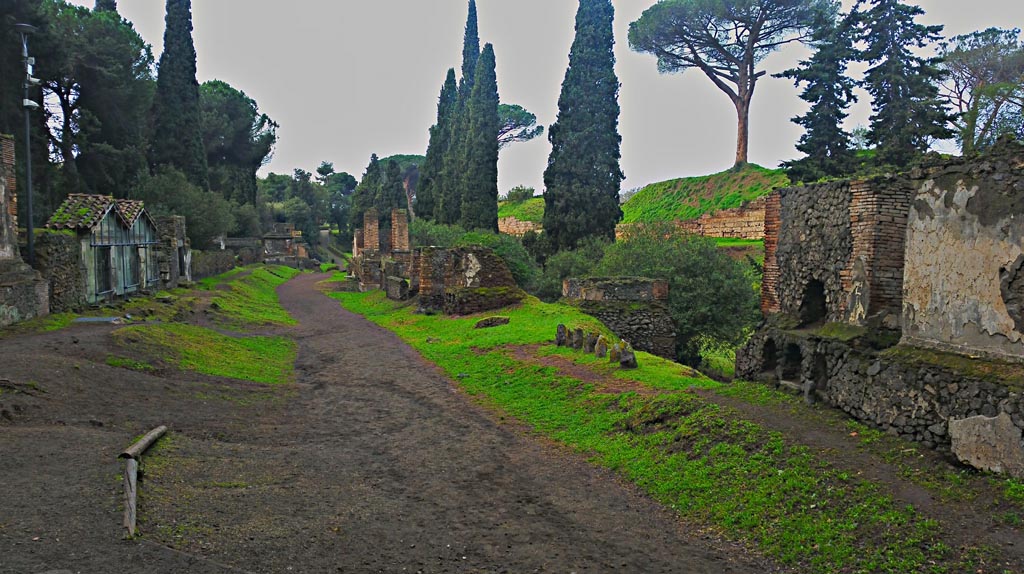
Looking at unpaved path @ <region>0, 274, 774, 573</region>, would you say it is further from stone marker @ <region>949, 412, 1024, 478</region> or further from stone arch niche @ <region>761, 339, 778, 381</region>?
stone arch niche @ <region>761, 339, 778, 381</region>

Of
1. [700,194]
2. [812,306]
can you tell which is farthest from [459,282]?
[700,194]

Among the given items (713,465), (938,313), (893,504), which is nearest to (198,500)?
(713,465)

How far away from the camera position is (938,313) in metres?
8.17

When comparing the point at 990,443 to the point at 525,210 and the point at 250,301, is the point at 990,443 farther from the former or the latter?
the point at 525,210

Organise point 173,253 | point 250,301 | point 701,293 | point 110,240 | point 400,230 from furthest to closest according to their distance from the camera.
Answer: point 400,230, point 173,253, point 250,301, point 701,293, point 110,240

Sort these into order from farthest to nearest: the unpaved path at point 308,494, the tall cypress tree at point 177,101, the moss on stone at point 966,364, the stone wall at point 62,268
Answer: the tall cypress tree at point 177,101 < the stone wall at point 62,268 < the moss on stone at point 966,364 < the unpaved path at point 308,494

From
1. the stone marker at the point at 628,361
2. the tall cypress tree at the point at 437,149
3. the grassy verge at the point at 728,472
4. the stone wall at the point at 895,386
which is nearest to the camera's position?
the grassy verge at the point at 728,472

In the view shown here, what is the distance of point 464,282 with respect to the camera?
23.6m

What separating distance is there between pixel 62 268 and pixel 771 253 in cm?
1584

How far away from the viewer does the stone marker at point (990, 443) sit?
636cm

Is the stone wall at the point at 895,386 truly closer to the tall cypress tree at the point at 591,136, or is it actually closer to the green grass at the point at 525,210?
the tall cypress tree at the point at 591,136

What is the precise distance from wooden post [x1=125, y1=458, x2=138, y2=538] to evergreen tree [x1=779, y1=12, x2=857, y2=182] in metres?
24.2

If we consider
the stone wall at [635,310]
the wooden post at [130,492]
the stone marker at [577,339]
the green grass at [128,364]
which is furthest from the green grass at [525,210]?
the wooden post at [130,492]

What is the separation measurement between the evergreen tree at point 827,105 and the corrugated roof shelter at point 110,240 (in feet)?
74.8
